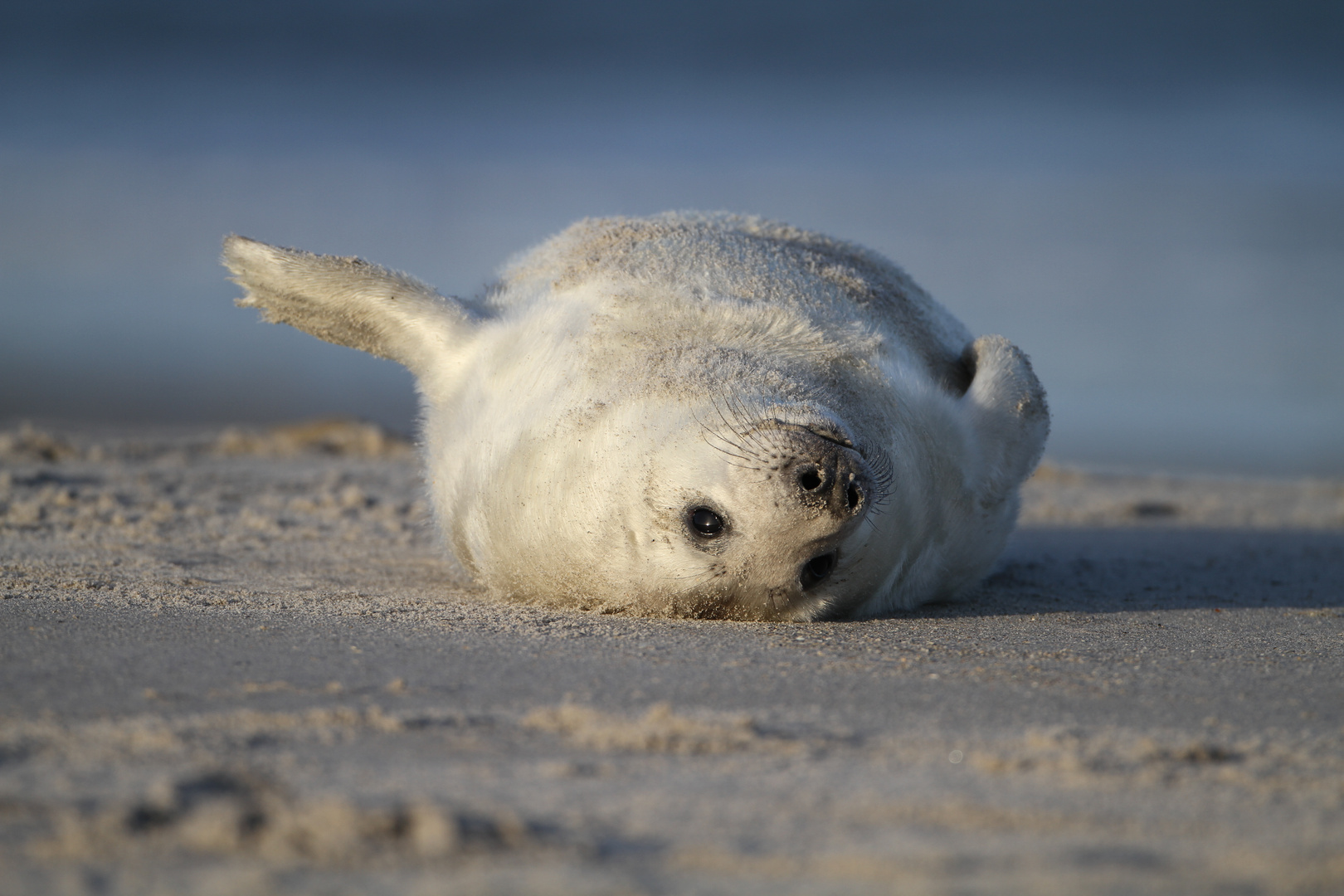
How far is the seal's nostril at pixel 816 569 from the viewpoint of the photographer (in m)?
3.74

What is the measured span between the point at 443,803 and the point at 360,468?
6.97 m

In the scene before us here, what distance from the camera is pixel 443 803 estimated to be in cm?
200

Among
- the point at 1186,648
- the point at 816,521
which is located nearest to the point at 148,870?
the point at 816,521

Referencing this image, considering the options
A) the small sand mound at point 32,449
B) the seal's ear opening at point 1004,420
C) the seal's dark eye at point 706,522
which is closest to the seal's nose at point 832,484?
the seal's dark eye at point 706,522

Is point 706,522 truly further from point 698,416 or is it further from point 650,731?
point 650,731

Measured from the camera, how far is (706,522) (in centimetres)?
355

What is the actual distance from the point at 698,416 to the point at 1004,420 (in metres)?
1.52

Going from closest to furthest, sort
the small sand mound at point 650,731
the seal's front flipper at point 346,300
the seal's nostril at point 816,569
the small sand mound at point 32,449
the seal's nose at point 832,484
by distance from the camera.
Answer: the small sand mound at point 650,731 → the seal's nose at point 832,484 → the seal's nostril at point 816,569 → the seal's front flipper at point 346,300 → the small sand mound at point 32,449

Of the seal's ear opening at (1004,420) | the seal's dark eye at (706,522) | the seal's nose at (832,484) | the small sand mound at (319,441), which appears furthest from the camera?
the small sand mound at (319,441)

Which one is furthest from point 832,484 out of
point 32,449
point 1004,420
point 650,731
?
point 32,449

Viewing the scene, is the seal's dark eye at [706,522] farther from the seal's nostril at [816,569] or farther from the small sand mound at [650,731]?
the small sand mound at [650,731]

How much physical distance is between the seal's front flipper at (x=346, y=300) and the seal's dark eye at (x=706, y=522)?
1.63m

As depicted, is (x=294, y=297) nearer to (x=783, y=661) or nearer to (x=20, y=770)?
(x=783, y=661)

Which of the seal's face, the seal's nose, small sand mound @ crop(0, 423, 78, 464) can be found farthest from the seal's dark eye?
small sand mound @ crop(0, 423, 78, 464)
